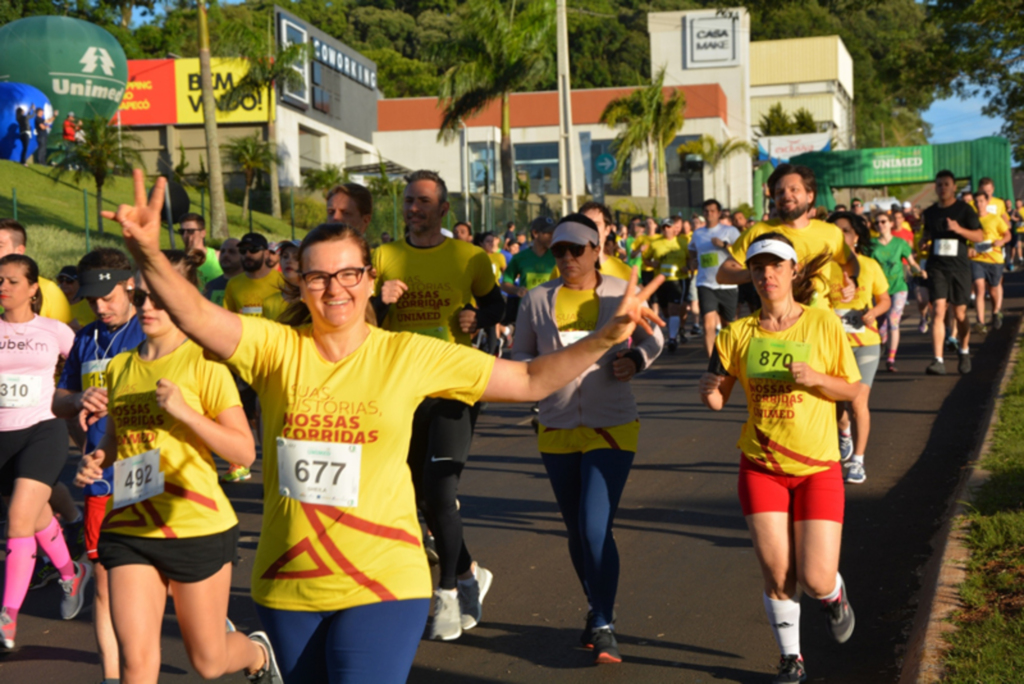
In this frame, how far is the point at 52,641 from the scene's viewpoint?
5586 mm

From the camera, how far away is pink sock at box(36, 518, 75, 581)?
5.88 meters

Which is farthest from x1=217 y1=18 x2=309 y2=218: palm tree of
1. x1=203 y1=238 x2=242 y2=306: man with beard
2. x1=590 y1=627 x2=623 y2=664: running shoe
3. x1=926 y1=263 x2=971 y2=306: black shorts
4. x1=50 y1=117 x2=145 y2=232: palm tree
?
x1=590 y1=627 x2=623 y2=664: running shoe

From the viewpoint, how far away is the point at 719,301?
48.4 ft

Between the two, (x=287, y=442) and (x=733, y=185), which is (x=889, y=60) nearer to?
(x=287, y=442)

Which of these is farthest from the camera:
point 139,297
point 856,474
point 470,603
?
point 856,474

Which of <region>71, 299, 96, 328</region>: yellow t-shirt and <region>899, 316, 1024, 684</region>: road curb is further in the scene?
<region>71, 299, 96, 328</region>: yellow t-shirt

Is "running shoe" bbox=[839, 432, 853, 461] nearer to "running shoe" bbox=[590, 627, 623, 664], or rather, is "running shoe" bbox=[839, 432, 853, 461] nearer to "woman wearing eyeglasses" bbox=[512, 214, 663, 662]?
"woman wearing eyeglasses" bbox=[512, 214, 663, 662]

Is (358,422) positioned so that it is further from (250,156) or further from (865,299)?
(250,156)

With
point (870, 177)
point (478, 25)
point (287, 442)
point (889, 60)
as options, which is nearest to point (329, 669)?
point (287, 442)

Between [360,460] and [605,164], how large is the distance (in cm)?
6063

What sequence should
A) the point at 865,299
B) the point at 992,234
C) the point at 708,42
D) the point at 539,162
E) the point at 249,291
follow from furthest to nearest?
the point at 708,42 → the point at 539,162 → the point at 992,234 → the point at 249,291 → the point at 865,299

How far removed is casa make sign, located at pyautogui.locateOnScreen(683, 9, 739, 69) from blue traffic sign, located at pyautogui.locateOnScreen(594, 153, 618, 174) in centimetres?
1852

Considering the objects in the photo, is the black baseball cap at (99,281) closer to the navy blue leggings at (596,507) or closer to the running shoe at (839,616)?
the navy blue leggings at (596,507)

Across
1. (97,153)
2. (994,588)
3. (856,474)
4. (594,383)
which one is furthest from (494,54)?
(994,588)
